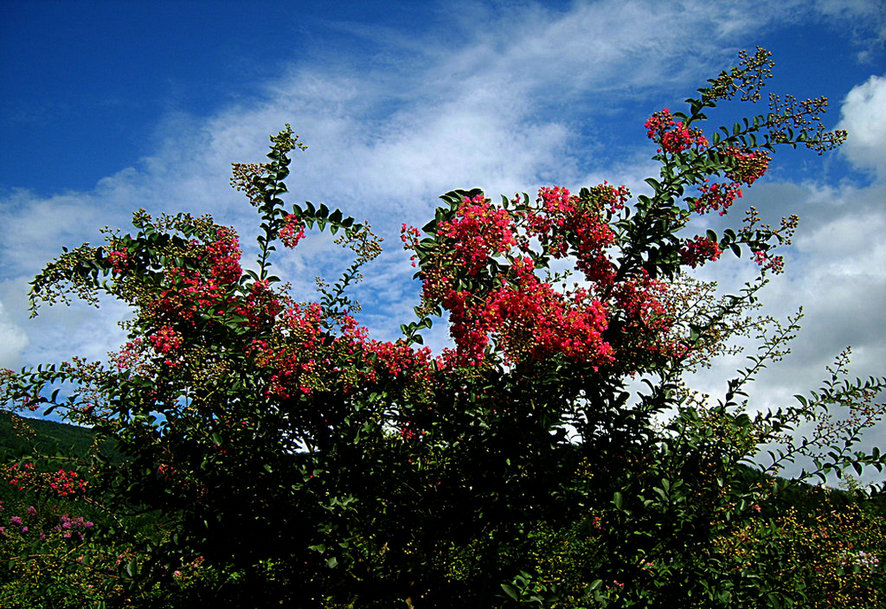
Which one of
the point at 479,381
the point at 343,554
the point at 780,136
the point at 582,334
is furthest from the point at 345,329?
the point at 780,136

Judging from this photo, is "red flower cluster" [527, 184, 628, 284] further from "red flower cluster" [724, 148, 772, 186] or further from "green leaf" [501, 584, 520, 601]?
"green leaf" [501, 584, 520, 601]

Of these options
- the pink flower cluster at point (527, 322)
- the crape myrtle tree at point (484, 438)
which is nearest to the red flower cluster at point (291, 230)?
the crape myrtle tree at point (484, 438)

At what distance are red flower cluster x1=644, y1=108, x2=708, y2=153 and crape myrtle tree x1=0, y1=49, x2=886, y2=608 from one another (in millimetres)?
15

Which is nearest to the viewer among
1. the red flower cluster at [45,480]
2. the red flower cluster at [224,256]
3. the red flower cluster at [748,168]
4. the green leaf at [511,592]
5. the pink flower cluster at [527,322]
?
the green leaf at [511,592]

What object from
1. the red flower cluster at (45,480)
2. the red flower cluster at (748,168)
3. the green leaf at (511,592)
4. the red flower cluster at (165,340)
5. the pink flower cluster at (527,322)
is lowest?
the green leaf at (511,592)

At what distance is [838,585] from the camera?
11.5 feet

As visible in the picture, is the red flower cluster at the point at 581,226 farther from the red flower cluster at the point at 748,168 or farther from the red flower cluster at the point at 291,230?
the red flower cluster at the point at 291,230

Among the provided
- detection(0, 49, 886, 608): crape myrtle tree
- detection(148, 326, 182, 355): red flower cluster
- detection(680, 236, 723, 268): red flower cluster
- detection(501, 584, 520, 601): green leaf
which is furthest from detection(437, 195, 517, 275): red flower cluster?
detection(148, 326, 182, 355): red flower cluster

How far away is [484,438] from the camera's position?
374 cm

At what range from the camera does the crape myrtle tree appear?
11.4 feet

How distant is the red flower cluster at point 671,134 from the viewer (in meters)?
4.07

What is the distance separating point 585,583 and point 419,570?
111 centimetres

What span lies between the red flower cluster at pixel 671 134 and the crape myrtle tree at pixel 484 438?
0.05ft

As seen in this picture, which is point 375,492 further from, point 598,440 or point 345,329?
point 598,440
